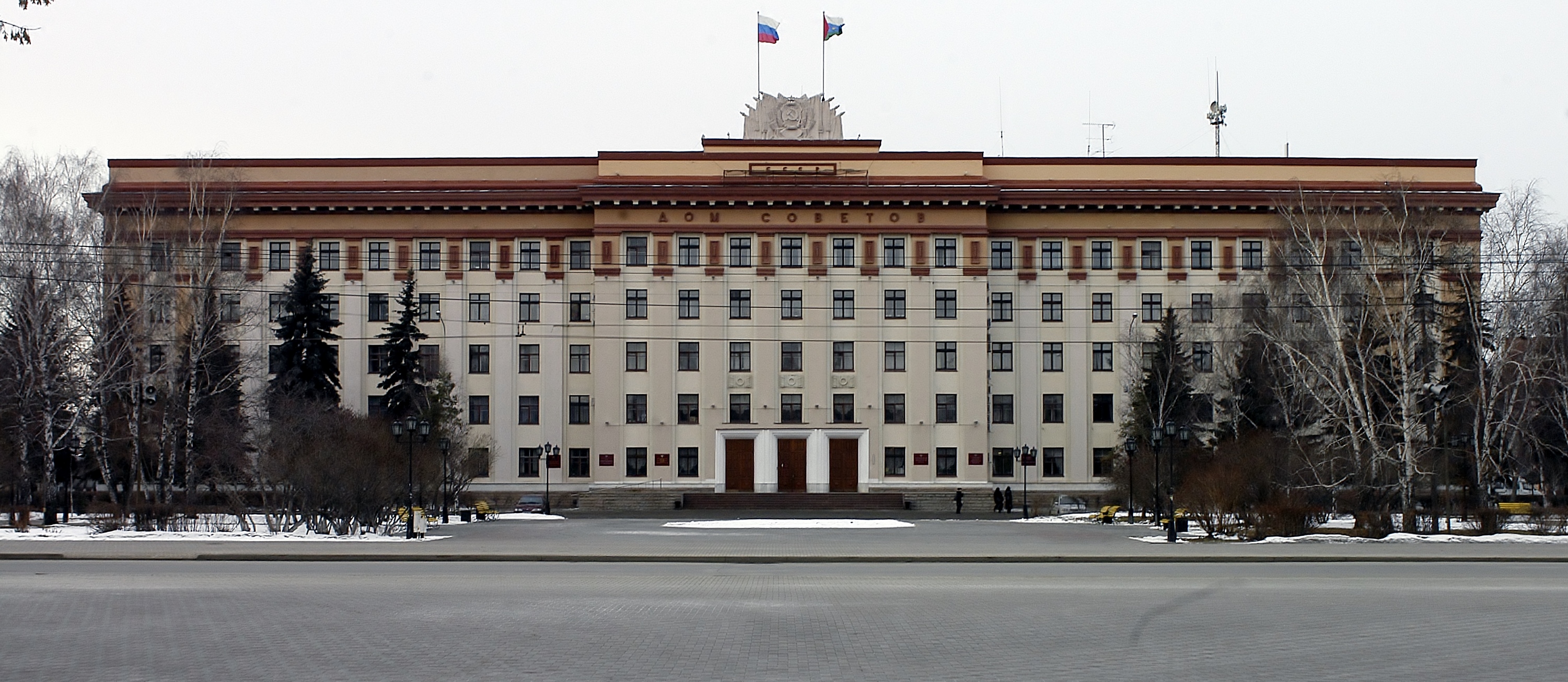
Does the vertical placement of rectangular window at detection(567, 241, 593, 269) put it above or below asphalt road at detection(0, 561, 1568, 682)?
above

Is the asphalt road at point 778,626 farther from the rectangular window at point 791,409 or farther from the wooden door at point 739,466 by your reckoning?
the rectangular window at point 791,409

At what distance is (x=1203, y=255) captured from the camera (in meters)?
66.4

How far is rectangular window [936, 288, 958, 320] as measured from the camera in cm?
6500

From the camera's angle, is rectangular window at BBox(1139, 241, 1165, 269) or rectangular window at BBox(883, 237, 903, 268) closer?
rectangular window at BBox(883, 237, 903, 268)

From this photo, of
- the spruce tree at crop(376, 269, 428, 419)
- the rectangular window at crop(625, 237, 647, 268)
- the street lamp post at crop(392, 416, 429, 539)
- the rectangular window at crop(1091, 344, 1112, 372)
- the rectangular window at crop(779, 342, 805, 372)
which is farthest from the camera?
the rectangular window at crop(1091, 344, 1112, 372)

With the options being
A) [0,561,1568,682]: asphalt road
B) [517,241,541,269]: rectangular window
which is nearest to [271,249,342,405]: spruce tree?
[517,241,541,269]: rectangular window

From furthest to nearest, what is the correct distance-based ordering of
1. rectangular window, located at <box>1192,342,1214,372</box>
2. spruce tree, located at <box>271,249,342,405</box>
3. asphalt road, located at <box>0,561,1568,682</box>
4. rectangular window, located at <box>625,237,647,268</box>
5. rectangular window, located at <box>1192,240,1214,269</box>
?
rectangular window, located at <box>1192,240,1214,269</box>
rectangular window, located at <box>625,237,647,268</box>
rectangular window, located at <box>1192,342,1214,372</box>
spruce tree, located at <box>271,249,342,405</box>
asphalt road, located at <box>0,561,1568,682</box>

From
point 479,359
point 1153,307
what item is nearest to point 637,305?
point 479,359

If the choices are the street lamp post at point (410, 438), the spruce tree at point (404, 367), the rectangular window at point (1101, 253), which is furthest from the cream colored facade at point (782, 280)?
the street lamp post at point (410, 438)

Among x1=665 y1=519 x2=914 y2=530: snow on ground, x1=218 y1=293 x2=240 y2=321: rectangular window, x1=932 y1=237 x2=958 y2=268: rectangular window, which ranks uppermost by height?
x1=932 y1=237 x2=958 y2=268: rectangular window

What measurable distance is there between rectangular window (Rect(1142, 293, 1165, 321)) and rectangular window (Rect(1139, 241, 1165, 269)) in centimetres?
125

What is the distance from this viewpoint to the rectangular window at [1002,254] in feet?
218

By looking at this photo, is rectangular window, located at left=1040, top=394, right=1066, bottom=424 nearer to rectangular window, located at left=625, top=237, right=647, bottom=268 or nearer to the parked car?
rectangular window, located at left=625, top=237, right=647, bottom=268

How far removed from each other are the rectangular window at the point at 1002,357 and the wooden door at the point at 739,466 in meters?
11.6
